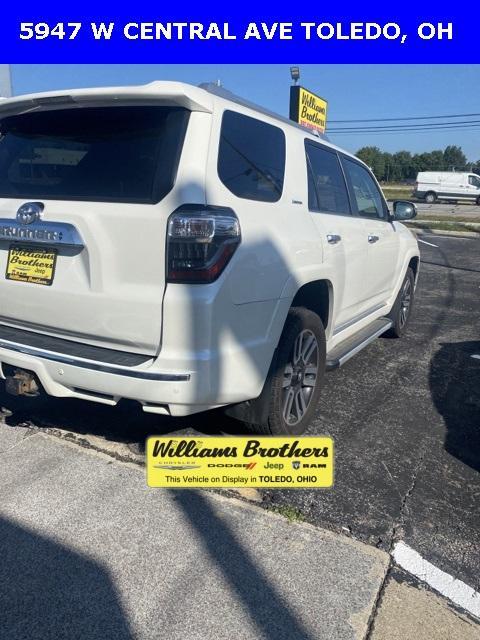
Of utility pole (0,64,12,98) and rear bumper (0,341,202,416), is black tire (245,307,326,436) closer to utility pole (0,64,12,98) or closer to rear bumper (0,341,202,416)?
rear bumper (0,341,202,416)

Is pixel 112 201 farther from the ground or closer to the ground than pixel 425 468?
farther from the ground

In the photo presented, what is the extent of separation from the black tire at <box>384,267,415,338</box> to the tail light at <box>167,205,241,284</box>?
11.2ft

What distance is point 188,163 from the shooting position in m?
2.30

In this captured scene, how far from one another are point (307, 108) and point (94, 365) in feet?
55.9

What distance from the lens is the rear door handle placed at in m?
3.38

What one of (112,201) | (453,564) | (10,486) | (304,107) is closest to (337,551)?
(453,564)

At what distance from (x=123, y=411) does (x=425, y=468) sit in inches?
79.4

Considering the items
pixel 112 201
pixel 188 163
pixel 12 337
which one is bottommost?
pixel 12 337

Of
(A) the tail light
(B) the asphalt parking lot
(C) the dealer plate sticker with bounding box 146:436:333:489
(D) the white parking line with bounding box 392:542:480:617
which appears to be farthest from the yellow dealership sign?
(D) the white parking line with bounding box 392:542:480:617

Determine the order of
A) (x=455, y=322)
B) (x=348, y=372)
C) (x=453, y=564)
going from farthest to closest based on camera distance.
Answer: (x=455, y=322)
(x=348, y=372)
(x=453, y=564)

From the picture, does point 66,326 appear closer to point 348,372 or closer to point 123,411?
point 123,411

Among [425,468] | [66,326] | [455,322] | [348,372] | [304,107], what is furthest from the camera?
[304,107]

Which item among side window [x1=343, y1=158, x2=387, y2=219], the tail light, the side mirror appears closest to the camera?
the tail light

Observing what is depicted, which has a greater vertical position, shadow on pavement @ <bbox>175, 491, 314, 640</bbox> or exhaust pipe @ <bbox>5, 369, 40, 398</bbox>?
exhaust pipe @ <bbox>5, 369, 40, 398</bbox>
